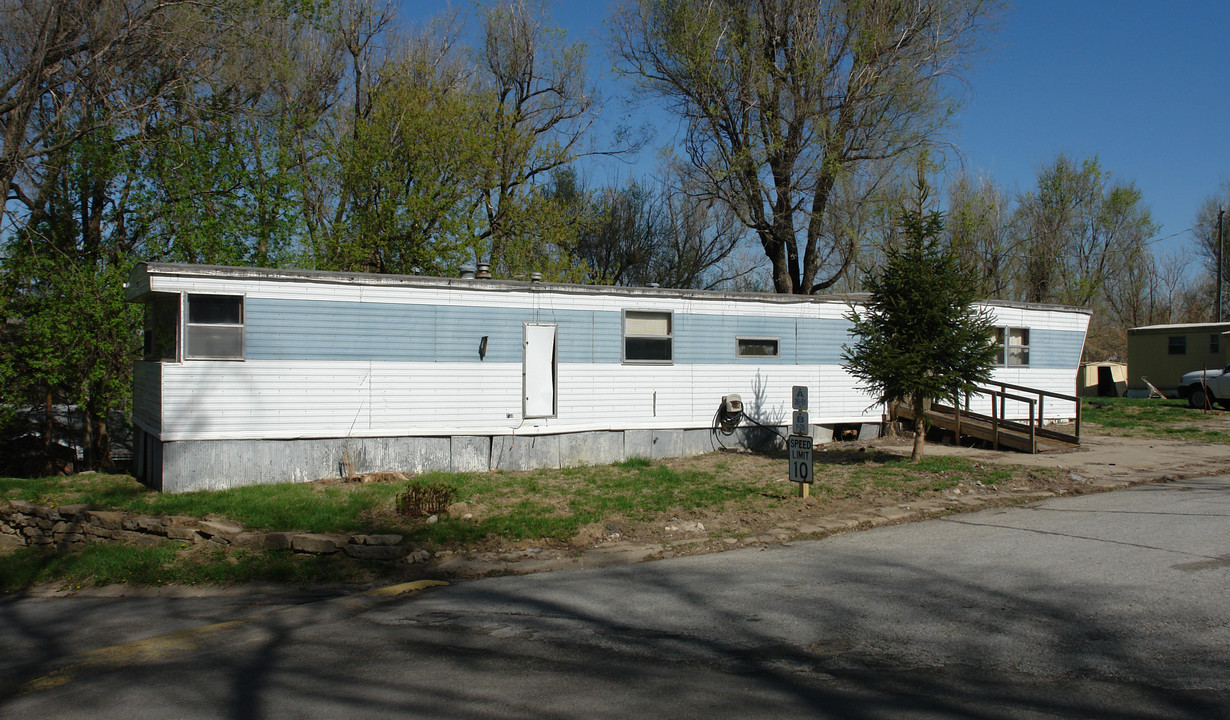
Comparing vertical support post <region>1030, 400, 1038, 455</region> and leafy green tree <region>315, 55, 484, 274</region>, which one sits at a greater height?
leafy green tree <region>315, 55, 484, 274</region>

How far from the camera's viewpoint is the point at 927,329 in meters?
12.9

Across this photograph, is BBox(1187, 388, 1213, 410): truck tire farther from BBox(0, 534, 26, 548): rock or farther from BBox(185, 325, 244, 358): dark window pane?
BBox(0, 534, 26, 548): rock

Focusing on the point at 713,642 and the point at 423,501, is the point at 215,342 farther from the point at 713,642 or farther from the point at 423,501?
the point at 713,642

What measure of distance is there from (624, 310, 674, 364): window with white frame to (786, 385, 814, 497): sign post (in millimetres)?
4286

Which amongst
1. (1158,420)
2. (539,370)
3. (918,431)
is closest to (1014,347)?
(1158,420)

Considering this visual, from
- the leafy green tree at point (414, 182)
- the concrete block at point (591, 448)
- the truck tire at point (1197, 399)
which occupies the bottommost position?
the concrete block at point (591, 448)

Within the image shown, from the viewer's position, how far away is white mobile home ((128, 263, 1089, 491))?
11867mm

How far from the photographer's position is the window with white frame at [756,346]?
15.6 m

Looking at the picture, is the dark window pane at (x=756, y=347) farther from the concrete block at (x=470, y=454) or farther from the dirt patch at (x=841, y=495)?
the concrete block at (x=470, y=454)

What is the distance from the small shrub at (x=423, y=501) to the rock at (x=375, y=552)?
1107mm

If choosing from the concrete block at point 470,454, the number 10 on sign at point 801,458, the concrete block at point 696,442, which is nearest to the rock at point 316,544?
the concrete block at point 470,454

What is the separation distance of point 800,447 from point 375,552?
5.41 meters

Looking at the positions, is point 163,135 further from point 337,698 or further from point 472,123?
point 337,698

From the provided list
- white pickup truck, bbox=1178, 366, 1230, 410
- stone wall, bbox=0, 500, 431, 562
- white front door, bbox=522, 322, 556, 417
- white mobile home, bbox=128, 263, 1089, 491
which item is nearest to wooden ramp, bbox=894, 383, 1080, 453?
white mobile home, bbox=128, 263, 1089, 491
